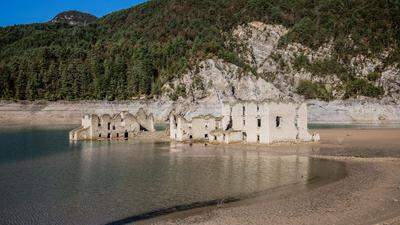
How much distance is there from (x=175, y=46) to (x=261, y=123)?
303ft

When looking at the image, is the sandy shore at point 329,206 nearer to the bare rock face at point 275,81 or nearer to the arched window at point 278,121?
the arched window at point 278,121

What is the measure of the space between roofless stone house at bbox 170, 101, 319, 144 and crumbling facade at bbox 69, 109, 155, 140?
12.5 meters

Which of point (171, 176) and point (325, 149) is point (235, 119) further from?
point (171, 176)

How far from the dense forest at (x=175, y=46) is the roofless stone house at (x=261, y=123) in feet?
229

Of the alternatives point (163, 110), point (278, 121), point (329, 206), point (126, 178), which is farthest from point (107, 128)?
point (163, 110)

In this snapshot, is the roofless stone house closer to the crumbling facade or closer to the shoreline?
the crumbling facade

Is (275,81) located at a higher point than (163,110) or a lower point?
higher

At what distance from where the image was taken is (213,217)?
21.6 m

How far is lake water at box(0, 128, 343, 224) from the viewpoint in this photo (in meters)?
23.3

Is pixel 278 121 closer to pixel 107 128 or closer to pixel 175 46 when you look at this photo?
pixel 107 128

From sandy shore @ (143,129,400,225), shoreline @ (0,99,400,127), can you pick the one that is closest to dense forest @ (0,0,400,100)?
shoreline @ (0,99,400,127)

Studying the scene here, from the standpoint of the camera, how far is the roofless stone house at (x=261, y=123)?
1987 inches

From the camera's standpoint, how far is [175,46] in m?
140

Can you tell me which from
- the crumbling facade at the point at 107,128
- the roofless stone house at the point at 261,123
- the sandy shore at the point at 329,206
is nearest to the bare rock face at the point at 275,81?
the crumbling facade at the point at 107,128
